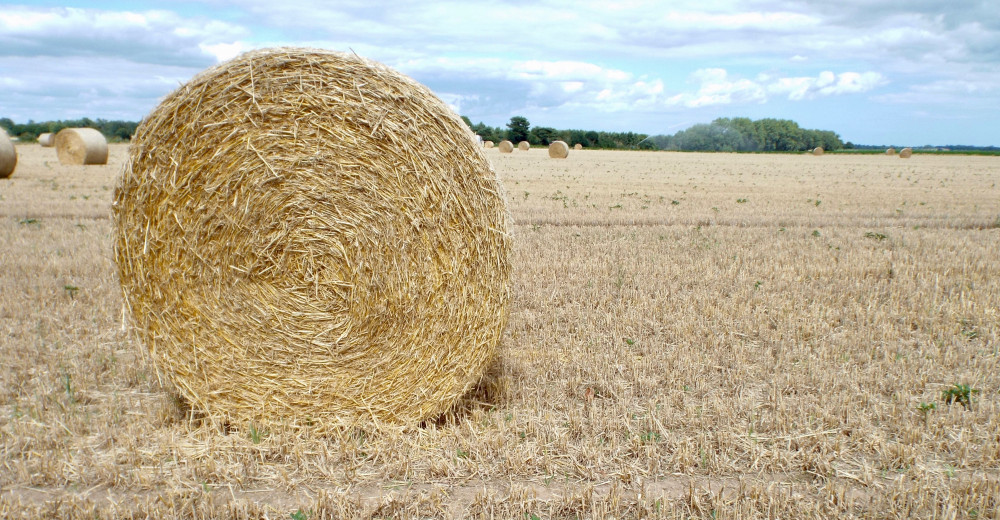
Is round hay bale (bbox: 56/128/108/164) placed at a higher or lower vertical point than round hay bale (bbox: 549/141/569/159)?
lower

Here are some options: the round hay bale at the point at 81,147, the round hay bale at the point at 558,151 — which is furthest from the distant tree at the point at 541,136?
the round hay bale at the point at 81,147

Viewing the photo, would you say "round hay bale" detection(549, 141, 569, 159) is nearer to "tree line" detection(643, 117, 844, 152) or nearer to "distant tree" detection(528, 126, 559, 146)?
"distant tree" detection(528, 126, 559, 146)

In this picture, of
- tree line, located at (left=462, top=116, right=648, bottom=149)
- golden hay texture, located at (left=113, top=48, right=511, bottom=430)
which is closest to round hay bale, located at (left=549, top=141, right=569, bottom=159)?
tree line, located at (left=462, top=116, right=648, bottom=149)

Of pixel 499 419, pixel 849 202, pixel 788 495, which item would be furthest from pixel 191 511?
pixel 849 202

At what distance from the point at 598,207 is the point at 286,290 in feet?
35.9

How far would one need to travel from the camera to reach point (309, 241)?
4.20 m

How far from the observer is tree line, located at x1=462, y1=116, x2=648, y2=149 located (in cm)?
5691

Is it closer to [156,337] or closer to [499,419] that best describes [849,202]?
[499,419]

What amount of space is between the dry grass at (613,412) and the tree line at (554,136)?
47.4 m

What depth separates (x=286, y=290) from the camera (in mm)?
4238

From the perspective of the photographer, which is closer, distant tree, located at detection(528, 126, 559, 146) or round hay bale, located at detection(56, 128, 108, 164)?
round hay bale, located at detection(56, 128, 108, 164)

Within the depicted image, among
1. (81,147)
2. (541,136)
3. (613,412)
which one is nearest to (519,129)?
(541,136)

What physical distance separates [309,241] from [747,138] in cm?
6877

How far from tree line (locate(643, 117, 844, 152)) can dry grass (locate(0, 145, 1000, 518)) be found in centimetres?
5729
